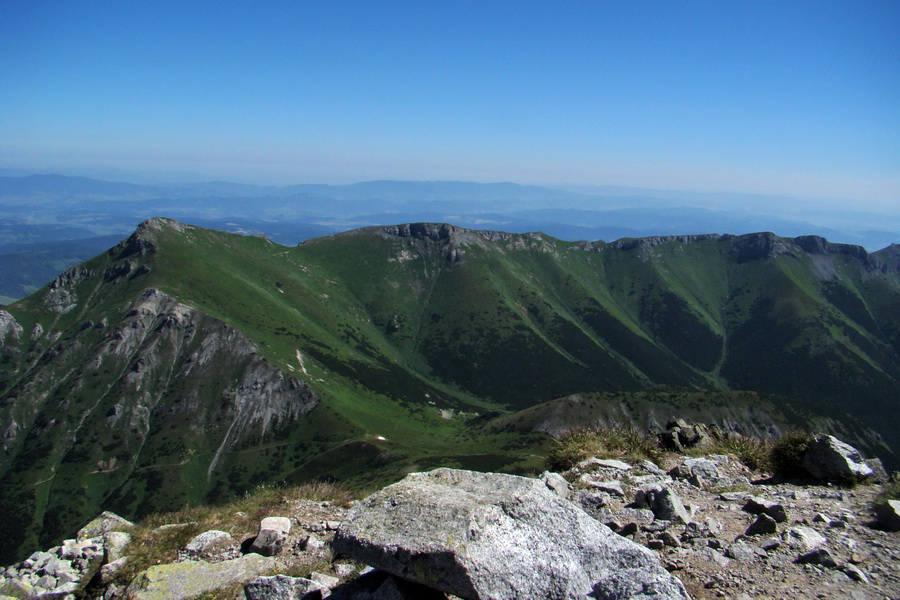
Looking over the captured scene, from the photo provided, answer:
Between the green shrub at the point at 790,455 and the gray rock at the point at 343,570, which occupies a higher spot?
the green shrub at the point at 790,455

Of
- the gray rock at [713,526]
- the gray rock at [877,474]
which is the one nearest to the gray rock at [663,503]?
the gray rock at [713,526]

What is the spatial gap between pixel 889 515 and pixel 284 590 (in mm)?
11278

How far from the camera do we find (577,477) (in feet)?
42.3

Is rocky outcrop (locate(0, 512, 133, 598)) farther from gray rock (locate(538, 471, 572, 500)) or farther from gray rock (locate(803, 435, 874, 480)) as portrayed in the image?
gray rock (locate(803, 435, 874, 480))

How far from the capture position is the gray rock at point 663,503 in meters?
9.82

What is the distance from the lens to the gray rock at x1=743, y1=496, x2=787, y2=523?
386 inches

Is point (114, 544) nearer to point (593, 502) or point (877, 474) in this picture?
point (593, 502)

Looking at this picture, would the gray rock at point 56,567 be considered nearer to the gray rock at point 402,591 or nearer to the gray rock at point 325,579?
the gray rock at point 325,579

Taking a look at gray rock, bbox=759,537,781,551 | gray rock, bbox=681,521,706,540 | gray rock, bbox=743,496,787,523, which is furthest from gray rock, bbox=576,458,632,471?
gray rock, bbox=759,537,781,551

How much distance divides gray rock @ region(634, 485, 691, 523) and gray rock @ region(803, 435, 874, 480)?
5165mm

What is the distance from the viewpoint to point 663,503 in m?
10.1

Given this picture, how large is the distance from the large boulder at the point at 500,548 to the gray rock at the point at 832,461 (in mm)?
8763

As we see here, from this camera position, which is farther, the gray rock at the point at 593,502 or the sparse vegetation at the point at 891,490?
the gray rock at the point at 593,502

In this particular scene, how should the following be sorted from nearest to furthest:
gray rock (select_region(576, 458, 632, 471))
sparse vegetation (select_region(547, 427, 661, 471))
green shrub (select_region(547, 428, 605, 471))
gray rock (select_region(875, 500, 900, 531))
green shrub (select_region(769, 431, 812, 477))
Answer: gray rock (select_region(875, 500, 900, 531))
green shrub (select_region(769, 431, 812, 477))
gray rock (select_region(576, 458, 632, 471))
green shrub (select_region(547, 428, 605, 471))
sparse vegetation (select_region(547, 427, 661, 471))
